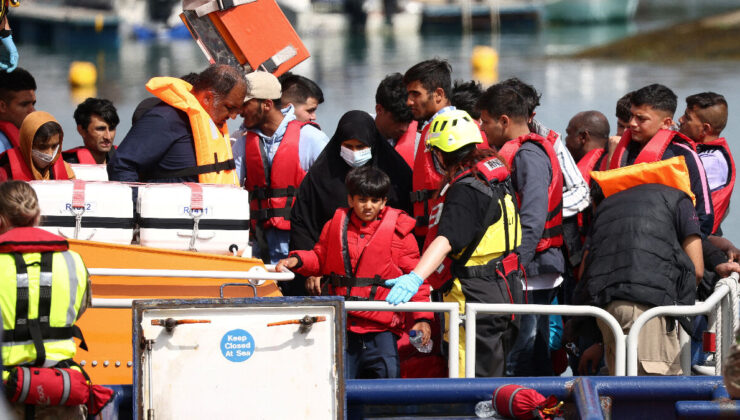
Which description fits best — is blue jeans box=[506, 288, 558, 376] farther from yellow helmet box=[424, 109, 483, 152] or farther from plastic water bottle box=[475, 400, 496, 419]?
yellow helmet box=[424, 109, 483, 152]

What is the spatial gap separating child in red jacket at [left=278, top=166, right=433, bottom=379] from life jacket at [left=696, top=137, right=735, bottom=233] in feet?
6.49

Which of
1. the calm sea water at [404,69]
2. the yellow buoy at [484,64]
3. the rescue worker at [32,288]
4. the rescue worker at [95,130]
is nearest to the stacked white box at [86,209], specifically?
the rescue worker at [32,288]

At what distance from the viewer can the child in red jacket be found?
4.79 m

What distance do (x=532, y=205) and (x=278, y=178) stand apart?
1684mm

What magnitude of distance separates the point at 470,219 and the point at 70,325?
183 centimetres

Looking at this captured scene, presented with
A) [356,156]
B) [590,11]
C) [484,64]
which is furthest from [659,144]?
[590,11]

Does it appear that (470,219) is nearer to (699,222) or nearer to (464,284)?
(464,284)

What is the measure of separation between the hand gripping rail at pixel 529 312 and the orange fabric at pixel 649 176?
0.77 metres

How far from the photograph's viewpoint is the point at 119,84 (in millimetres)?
35781

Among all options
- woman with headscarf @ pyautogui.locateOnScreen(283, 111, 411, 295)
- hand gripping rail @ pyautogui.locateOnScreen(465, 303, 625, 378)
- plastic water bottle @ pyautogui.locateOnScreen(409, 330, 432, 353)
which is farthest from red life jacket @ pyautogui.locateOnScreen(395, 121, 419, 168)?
hand gripping rail @ pyautogui.locateOnScreen(465, 303, 625, 378)

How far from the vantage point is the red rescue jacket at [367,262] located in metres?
4.79

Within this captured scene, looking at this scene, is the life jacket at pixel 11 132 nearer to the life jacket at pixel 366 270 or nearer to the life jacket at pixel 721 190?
the life jacket at pixel 366 270

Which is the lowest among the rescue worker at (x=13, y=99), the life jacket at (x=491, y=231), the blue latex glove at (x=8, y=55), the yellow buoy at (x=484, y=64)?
the life jacket at (x=491, y=231)

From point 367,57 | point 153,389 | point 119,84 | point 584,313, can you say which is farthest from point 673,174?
point 367,57
